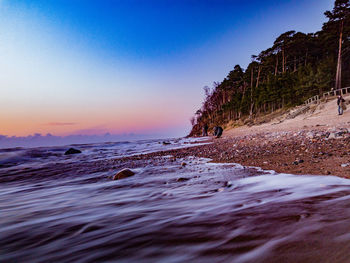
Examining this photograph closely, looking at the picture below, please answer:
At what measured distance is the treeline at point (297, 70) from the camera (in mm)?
30500

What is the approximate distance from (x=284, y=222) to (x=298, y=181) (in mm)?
1538

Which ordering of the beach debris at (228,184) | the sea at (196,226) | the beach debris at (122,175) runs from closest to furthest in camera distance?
the sea at (196,226), the beach debris at (228,184), the beach debris at (122,175)

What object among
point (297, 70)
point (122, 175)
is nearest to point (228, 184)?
point (122, 175)

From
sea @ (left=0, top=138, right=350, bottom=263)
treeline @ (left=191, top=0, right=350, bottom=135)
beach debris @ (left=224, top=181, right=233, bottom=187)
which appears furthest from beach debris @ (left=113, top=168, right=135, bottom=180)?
treeline @ (left=191, top=0, right=350, bottom=135)

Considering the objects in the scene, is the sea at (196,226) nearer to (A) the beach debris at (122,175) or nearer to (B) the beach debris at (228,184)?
(B) the beach debris at (228,184)

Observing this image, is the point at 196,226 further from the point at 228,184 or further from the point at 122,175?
the point at 122,175

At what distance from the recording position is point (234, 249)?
45.4 inches

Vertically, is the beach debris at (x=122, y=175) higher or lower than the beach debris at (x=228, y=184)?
lower

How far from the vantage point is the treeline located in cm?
3050

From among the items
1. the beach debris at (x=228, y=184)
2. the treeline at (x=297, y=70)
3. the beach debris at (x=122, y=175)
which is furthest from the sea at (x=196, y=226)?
the treeline at (x=297, y=70)

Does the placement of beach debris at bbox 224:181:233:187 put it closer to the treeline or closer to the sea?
the sea

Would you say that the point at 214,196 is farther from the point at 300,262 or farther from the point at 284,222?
the point at 300,262

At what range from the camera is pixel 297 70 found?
1626 inches

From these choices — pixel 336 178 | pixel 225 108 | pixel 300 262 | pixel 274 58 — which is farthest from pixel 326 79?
pixel 300 262
